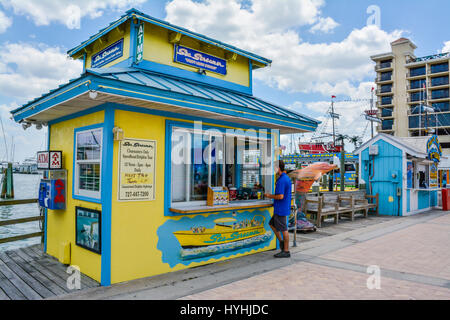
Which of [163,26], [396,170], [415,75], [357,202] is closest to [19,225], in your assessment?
[163,26]

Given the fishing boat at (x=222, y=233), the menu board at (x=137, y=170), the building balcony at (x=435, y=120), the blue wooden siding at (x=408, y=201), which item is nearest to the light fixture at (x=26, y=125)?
the menu board at (x=137, y=170)

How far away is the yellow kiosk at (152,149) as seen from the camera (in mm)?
4492

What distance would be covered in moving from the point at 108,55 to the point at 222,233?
3939 millimetres

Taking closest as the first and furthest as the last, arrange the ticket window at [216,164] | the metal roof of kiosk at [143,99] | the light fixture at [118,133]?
the metal roof of kiosk at [143,99], the light fixture at [118,133], the ticket window at [216,164]

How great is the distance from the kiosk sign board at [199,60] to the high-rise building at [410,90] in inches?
2227

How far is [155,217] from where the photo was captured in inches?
194

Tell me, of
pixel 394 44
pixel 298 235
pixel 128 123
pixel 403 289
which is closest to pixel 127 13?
pixel 128 123

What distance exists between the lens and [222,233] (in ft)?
19.2

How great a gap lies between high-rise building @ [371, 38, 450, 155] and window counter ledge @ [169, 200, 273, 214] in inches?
2231

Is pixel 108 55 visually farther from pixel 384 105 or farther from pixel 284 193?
pixel 384 105

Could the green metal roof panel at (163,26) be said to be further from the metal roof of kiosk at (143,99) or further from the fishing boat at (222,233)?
the fishing boat at (222,233)

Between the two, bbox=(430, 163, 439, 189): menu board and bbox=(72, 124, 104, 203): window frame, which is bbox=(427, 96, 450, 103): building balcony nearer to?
bbox=(430, 163, 439, 189): menu board
